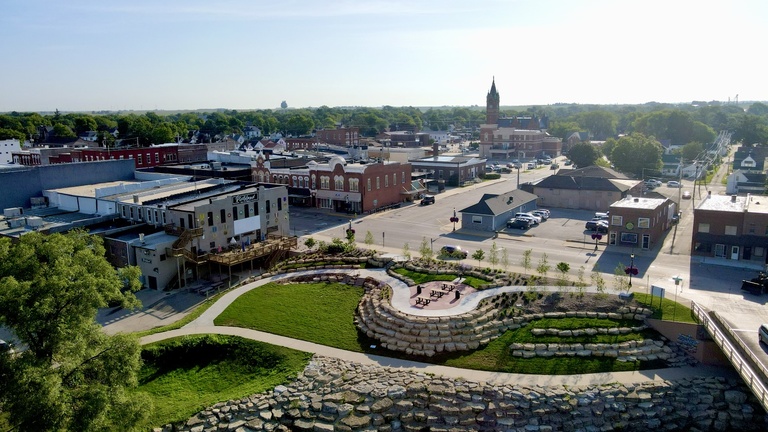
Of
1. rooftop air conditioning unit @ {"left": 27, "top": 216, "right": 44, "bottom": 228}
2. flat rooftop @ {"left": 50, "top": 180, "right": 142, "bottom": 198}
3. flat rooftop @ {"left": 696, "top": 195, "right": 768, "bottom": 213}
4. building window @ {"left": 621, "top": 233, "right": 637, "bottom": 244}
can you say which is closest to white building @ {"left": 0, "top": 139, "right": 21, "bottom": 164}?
flat rooftop @ {"left": 50, "top": 180, "right": 142, "bottom": 198}

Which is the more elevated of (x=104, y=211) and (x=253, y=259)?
(x=104, y=211)

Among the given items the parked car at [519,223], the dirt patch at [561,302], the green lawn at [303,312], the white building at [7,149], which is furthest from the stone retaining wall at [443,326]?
the white building at [7,149]

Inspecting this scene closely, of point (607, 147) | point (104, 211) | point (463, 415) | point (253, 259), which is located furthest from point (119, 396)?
point (607, 147)

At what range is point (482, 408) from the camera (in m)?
25.5

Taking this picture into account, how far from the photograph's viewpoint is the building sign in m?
47.4

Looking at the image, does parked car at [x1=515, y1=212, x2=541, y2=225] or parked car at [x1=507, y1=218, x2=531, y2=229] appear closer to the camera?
parked car at [x1=507, y1=218, x2=531, y2=229]

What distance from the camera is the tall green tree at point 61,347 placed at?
18.1 metres

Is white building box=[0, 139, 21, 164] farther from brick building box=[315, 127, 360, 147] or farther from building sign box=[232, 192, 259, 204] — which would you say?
building sign box=[232, 192, 259, 204]

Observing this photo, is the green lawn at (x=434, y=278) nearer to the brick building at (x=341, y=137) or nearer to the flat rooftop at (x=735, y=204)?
the flat rooftop at (x=735, y=204)

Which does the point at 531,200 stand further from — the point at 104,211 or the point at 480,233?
the point at 104,211

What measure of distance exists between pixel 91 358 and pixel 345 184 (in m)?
48.4

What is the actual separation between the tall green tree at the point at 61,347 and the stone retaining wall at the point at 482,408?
18.2 ft

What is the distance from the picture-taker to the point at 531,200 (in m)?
66.3

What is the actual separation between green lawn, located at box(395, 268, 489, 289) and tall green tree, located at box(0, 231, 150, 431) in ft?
68.0
